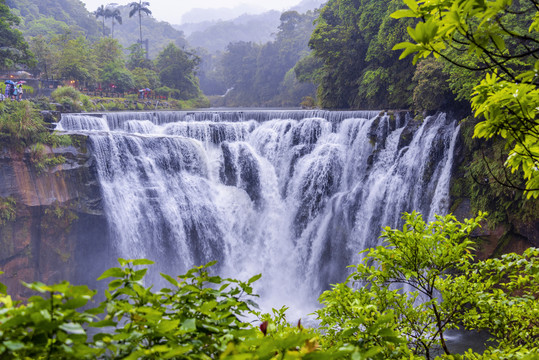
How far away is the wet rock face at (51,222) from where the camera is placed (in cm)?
1273

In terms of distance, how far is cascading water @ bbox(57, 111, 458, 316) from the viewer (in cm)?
1281

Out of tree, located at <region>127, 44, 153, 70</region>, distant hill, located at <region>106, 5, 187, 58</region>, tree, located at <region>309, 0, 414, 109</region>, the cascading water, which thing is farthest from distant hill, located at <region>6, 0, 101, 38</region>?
the cascading water

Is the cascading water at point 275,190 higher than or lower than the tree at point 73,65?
lower

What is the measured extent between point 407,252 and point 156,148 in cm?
1326

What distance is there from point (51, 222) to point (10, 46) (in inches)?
562

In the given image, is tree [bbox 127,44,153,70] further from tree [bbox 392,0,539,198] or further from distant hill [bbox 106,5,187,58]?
tree [bbox 392,0,539,198]

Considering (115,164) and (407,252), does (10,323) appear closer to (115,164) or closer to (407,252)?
(407,252)

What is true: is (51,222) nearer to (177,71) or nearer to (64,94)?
(64,94)

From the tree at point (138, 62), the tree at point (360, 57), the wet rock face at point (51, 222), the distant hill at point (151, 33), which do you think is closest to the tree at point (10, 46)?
the wet rock face at point (51, 222)

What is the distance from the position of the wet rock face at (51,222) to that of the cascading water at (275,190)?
741 mm

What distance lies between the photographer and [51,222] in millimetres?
13344

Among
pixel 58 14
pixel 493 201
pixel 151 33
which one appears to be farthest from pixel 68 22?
pixel 493 201

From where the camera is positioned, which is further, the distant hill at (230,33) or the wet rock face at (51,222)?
the distant hill at (230,33)

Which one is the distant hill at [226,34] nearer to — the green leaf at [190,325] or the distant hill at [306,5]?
the distant hill at [306,5]
